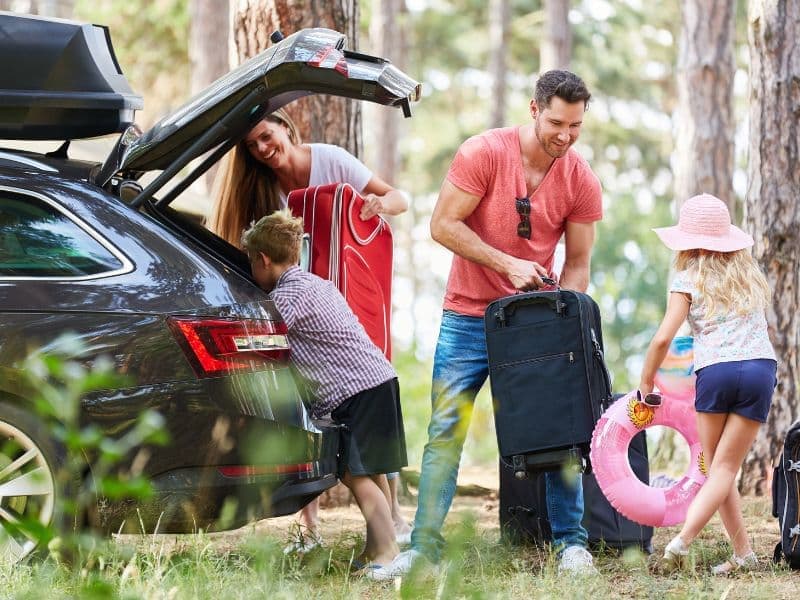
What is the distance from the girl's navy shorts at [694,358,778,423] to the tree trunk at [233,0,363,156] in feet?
10.9

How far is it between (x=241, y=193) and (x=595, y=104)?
26.8 meters

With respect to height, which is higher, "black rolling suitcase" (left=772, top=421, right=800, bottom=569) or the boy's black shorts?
the boy's black shorts

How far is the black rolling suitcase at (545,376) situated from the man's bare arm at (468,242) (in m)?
0.12

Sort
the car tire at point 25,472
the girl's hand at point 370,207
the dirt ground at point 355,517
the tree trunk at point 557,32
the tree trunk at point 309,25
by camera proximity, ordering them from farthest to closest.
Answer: the tree trunk at point 557,32 → the tree trunk at point 309,25 → the dirt ground at point 355,517 → the girl's hand at point 370,207 → the car tire at point 25,472

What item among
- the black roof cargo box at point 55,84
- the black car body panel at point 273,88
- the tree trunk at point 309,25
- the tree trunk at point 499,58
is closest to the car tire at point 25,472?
the black car body panel at point 273,88

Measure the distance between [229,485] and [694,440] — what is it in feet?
8.43

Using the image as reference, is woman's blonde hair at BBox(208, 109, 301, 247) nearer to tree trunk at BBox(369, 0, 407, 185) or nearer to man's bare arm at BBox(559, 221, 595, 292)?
man's bare arm at BBox(559, 221, 595, 292)

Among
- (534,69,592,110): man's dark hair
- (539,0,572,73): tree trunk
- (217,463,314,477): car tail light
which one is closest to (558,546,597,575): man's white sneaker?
(217,463,314,477): car tail light

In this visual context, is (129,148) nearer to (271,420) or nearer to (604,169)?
(271,420)

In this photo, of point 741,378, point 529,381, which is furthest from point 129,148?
point 741,378

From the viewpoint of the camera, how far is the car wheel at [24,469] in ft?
14.6

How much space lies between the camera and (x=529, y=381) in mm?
5078

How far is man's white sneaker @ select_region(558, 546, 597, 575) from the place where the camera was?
16.9 ft

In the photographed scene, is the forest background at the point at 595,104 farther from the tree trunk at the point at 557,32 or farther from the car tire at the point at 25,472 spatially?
the car tire at the point at 25,472
